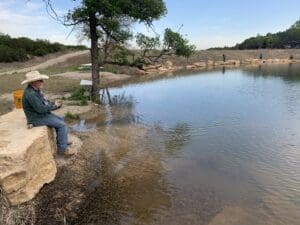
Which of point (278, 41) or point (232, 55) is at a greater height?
point (278, 41)

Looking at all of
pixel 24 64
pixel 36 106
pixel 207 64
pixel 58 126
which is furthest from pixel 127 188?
pixel 207 64

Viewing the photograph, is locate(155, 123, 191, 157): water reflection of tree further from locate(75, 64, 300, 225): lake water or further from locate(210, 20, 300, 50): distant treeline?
locate(210, 20, 300, 50): distant treeline

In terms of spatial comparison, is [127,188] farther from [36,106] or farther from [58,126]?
[36,106]

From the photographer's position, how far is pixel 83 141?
445 inches

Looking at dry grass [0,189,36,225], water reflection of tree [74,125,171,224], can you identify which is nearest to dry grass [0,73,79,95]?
water reflection of tree [74,125,171,224]

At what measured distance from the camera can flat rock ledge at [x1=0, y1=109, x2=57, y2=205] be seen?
21.9 feet

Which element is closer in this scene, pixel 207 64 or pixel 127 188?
pixel 127 188

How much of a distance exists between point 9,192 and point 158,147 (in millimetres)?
5602

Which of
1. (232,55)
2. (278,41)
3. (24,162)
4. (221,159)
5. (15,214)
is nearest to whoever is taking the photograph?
(15,214)

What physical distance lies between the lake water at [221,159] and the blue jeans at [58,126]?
7.76 ft

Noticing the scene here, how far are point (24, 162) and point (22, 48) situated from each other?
4209 cm

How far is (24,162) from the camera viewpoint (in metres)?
6.83

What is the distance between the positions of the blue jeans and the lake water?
2.37 metres

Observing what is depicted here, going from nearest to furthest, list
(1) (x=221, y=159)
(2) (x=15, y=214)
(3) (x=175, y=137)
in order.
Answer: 1. (2) (x=15, y=214)
2. (1) (x=221, y=159)
3. (3) (x=175, y=137)
